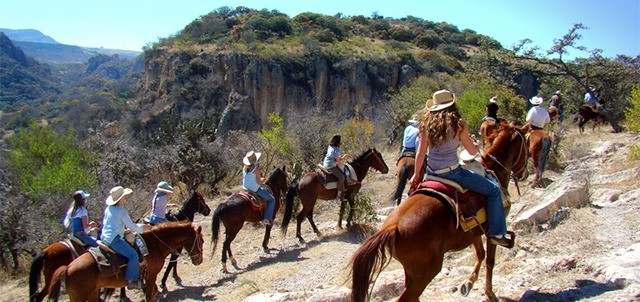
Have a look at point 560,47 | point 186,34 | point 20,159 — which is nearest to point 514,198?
point 560,47

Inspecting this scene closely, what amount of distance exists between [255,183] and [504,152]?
5.71m

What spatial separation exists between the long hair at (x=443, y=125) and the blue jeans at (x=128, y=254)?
5135mm

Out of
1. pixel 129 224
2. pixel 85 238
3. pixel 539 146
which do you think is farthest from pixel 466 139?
pixel 85 238

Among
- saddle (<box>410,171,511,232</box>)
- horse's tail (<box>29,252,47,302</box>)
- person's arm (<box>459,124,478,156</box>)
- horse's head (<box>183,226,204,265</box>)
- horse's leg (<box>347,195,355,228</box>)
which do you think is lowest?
horse's tail (<box>29,252,47,302</box>)

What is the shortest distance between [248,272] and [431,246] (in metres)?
6.09

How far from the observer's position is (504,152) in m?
6.28

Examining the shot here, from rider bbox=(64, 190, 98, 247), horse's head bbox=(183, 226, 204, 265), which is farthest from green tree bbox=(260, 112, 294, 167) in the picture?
rider bbox=(64, 190, 98, 247)

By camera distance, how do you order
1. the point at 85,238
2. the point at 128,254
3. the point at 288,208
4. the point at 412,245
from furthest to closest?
the point at 288,208
the point at 85,238
the point at 128,254
the point at 412,245

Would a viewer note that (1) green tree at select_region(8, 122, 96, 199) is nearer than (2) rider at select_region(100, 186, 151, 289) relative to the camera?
No

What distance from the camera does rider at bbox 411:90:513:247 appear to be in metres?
4.64

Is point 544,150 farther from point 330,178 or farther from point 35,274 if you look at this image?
point 35,274

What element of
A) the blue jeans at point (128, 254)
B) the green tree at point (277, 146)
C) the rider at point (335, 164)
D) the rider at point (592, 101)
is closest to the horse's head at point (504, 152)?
the rider at point (335, 164)

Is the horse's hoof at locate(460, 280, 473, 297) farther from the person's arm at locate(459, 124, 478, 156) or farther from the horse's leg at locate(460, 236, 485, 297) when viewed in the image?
the person's arm at locate(459, 124, 478, 156)

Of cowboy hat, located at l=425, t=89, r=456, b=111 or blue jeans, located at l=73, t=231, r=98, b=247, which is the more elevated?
cowboy hat, located at l=425, t=89, r=456, b=111
